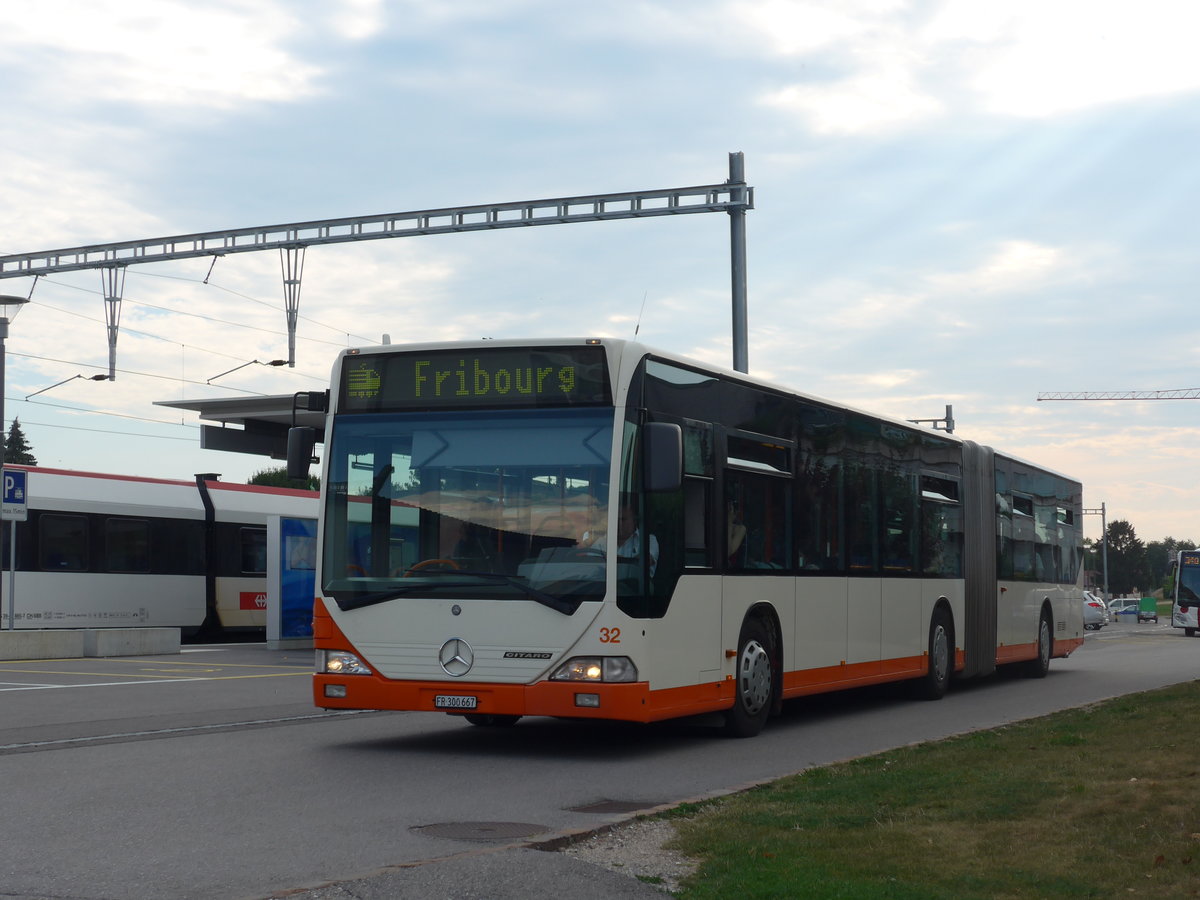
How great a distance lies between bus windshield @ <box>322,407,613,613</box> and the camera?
10922 millimetres

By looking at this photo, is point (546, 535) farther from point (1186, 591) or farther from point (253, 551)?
point (1186, 591)

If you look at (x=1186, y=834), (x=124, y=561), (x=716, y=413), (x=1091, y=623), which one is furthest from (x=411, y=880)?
(x=1091, y=623)

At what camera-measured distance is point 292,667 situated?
924 inches

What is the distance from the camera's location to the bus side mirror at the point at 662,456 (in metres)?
10.9

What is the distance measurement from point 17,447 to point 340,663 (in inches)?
4700

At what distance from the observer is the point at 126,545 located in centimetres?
3145

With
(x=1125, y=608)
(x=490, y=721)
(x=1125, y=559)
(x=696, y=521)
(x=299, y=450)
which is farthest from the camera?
(x=1125, y=559)

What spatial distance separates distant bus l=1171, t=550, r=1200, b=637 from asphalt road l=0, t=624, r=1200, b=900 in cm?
3804

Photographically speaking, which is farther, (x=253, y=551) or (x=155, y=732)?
(x=253, y=551)

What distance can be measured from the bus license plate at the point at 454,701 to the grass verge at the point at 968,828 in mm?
2525

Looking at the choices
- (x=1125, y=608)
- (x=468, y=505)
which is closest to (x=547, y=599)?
(x=468, y=505)

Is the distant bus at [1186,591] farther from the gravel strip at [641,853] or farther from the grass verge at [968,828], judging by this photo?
the gravel strip at [641,853]

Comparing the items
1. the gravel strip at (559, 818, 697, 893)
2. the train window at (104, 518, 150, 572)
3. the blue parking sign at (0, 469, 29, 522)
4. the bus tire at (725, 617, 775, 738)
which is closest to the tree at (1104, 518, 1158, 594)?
the train window at (104, 518, 150, 572)

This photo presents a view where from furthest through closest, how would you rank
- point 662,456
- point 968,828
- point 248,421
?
A: point 248,421 < point 662,456 < point 968,828
